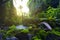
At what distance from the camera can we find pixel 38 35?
3.40 meters

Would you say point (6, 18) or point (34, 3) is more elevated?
point (34, 3)

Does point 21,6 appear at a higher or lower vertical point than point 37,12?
higher

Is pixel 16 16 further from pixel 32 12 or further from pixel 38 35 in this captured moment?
pixel 38 35

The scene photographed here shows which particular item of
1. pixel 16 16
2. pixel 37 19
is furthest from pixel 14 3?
pixel 37 19

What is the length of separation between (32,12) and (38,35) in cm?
41

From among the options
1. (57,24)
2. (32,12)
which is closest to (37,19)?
(32,12)

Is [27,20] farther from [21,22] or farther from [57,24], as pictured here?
[57,24]

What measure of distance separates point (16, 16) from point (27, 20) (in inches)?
8.1

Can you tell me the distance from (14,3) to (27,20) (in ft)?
1.26

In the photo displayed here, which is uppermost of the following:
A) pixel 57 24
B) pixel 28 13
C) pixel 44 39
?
pixel 28 13

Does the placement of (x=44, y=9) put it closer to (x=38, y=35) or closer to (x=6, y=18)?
(x=38, y=35)

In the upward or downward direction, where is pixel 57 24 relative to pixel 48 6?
downward

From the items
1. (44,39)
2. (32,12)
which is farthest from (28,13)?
(44,39)

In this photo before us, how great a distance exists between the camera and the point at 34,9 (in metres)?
3.39
